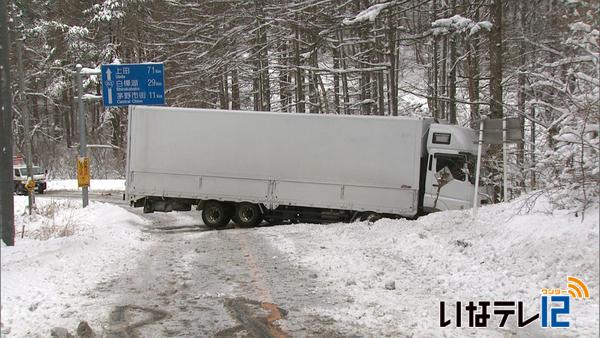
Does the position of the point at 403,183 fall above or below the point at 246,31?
below

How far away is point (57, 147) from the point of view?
4984 centimetres

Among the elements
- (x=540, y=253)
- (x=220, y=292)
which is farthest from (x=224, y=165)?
(x=540, y=253)

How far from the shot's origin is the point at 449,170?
15.6 metres

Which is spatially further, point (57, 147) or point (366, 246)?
point (57, 147)

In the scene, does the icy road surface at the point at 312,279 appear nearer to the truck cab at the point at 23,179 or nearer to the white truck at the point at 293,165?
the white truck at the point at 293,165

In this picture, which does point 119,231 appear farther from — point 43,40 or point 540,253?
point 43,40

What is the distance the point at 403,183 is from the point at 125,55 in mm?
32058

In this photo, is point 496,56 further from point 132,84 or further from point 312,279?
point 132,84

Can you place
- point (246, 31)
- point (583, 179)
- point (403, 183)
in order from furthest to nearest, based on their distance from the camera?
point (246, 31) < point (403, 183) < point (583, 179)

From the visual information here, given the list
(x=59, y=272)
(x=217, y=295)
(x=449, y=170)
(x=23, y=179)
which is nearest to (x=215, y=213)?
(x=449, y=170)


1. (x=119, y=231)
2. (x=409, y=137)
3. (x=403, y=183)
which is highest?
(x=409, y=137)

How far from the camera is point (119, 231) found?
13.7 metres

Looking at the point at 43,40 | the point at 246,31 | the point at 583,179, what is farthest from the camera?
the point at 43,40

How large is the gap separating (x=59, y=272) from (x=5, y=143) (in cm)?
264
